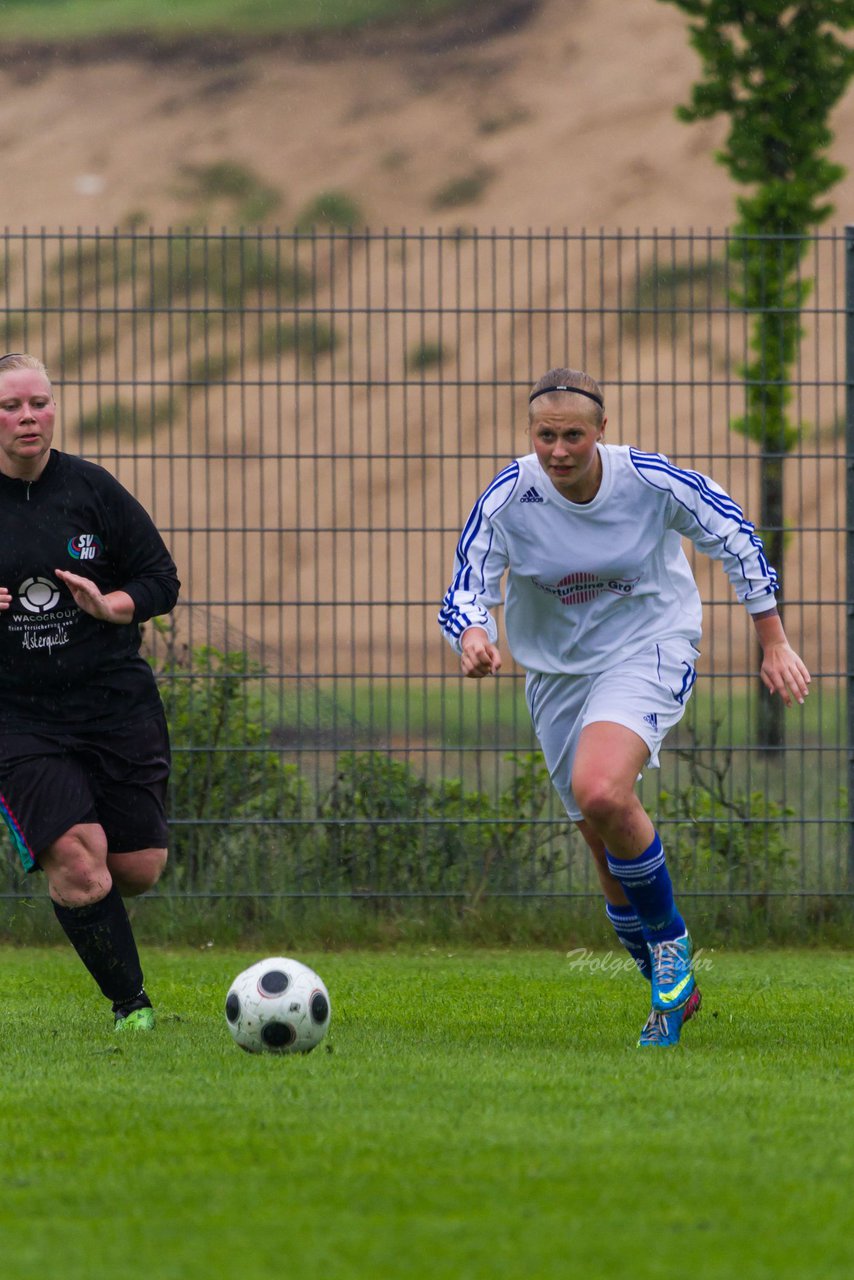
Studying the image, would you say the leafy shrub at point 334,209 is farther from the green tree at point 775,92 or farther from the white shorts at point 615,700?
the white shorts at point 615,700

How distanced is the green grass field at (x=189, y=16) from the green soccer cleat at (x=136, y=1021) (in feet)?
231

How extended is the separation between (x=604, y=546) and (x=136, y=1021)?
228cm

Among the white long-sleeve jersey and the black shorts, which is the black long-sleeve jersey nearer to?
the black shorts

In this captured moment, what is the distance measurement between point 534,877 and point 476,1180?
16.3 feet

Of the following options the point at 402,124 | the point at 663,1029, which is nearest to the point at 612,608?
the point at 663,1029

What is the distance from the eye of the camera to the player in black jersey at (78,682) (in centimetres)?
621

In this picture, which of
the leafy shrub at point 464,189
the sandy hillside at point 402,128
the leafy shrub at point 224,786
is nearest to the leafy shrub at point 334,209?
the sandy hillside at point 402,128

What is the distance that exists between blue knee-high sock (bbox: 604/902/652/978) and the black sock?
167 centimetres

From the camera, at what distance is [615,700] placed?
20.5ft

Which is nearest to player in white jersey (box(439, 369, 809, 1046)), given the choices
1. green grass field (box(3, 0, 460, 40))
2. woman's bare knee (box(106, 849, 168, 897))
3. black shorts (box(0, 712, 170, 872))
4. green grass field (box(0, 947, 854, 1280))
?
green grass field (box(0, 947, 854, 1280))

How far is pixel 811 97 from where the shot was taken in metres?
15.3

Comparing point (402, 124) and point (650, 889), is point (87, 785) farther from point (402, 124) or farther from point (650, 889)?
point (402, 124)

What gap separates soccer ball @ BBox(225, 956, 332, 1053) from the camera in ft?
19.2

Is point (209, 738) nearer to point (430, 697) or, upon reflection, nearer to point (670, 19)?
point (430, 697)
